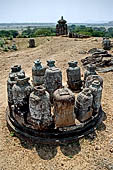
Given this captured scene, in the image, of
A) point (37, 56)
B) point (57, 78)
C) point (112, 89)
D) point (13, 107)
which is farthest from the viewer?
point (37, 56)

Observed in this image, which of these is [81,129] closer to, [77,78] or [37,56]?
[77,78]

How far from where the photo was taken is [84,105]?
6883 mm

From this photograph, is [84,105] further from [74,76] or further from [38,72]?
[38,72]

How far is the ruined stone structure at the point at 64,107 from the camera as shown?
633 cm

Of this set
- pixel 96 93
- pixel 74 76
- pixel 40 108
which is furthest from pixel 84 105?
pixel 74 76

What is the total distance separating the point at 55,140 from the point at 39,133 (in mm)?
582

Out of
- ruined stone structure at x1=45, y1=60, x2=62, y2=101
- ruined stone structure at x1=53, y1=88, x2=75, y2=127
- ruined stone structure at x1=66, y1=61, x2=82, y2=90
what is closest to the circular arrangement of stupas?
ruined stone structure at x1=53, y1=88, x2=75, y2=127

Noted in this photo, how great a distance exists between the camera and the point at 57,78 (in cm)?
818

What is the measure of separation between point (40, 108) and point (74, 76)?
4.16 m

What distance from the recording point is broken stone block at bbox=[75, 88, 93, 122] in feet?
22.5

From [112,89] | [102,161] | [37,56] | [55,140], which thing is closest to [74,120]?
[55,140]

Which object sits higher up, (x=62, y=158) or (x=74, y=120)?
Answer: (x=74, y=120)

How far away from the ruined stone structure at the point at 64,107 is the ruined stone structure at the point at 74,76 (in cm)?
342

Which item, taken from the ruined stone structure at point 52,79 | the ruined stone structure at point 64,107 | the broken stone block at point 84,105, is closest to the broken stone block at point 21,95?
the ruined stone structure at point 64,107
